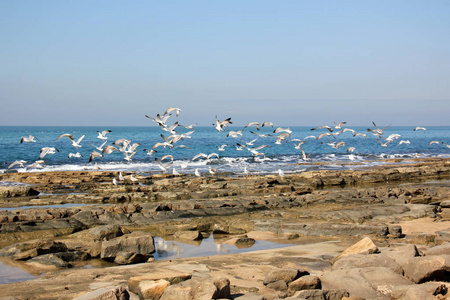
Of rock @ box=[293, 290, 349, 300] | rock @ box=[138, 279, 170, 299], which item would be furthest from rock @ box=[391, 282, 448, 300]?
rock @ box=[138, 279, 170, 299]

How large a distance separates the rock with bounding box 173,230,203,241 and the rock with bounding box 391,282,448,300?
6855mm

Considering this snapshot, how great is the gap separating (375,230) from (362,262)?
4883 mm

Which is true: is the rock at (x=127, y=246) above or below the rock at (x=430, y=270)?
below

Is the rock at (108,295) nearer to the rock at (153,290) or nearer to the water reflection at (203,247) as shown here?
the rock at (153,290)

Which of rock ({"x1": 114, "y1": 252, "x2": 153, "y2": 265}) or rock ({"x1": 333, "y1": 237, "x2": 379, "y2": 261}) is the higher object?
rock ({"x1": 333, "y1": 237, "x2": 379, "y2": 261})

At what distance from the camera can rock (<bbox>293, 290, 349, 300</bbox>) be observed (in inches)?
290

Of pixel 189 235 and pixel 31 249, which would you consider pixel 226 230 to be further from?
pixel 31 249

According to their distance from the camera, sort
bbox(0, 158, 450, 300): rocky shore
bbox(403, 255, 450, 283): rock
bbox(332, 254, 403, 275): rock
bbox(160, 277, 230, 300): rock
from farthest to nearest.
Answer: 1. bbox(332, 254, 403, 275): rock
2. bbox(403, 255, 450, 283): rock
3. bbox(0, 158, 450, 300): rocky shore
4. bbox(160, 277, 230, 300): rock

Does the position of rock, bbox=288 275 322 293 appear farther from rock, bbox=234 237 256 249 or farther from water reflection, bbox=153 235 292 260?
rock, bbox=234 237 256 249

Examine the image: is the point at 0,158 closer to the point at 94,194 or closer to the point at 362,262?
the point at 94,194

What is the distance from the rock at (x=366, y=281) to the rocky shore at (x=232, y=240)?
0.02 m

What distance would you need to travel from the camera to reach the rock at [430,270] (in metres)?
8.15

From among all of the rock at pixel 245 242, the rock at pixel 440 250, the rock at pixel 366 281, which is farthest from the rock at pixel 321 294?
the rock at pixel 245 242

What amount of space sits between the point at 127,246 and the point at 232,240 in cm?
303
